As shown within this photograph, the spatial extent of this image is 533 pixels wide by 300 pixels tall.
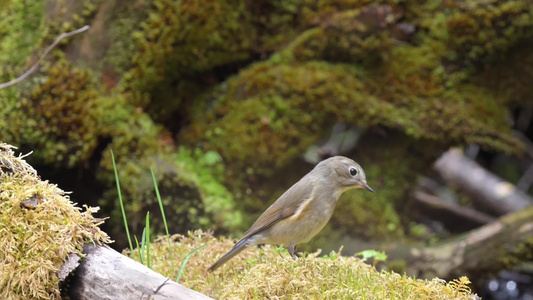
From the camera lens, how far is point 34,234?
2.68 m

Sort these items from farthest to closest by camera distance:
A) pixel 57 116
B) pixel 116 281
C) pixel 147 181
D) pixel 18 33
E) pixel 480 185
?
pixel 480 185 → pixel 147 181 → pixel 18 33 → pixel 57 116 → pixel 116 281

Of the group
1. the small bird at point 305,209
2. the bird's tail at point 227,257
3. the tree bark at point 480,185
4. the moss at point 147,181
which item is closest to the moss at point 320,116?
the moss at point 147,181

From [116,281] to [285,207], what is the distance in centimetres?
142

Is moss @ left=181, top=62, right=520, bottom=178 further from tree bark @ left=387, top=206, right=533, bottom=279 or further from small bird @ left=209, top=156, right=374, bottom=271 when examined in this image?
small bird @ left=209, top=156, right=374, bottom=271

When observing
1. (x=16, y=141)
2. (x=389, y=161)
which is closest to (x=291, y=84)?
(x=389, y=161)

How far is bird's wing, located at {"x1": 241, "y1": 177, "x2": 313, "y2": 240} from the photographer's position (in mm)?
3709

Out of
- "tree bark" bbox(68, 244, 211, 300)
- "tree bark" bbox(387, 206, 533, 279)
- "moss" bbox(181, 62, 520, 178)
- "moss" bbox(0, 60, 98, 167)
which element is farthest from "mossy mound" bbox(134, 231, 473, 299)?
"tree bark" bbox(387, 206, 533, 279)

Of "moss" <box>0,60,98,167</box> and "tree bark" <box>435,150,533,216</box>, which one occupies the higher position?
"moss" <box>0,60,98,167</box>

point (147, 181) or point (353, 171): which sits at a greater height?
point (353, 171)

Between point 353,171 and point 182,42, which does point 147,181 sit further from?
point 353,171

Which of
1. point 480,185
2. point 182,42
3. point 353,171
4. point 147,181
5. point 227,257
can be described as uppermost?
point 182,42

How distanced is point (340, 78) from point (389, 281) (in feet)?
9.61

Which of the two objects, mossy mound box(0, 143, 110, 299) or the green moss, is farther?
the green moss

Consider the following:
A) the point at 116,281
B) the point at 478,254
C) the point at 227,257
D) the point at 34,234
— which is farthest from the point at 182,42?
the point at 478,254
